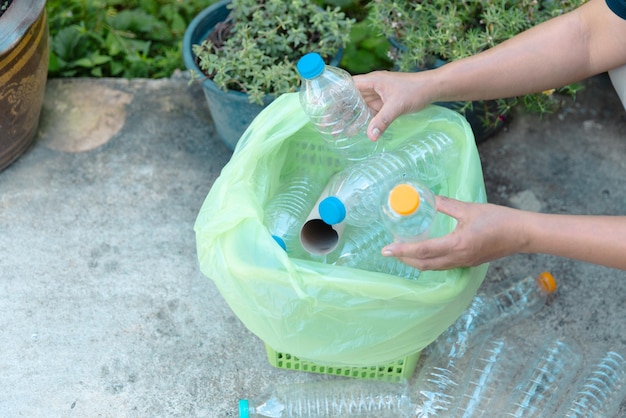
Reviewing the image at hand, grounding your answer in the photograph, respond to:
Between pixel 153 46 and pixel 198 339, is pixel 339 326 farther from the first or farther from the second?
pixel 153 46

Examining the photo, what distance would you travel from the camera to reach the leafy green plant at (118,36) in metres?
2.88

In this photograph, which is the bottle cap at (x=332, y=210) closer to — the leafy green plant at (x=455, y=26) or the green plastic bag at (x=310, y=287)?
the green plastic bag at (x=310, y=287)

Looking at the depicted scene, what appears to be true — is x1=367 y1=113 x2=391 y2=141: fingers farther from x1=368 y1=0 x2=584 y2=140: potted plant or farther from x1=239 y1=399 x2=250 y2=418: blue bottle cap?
x1=239 y1=399 x2=250 y2=418: blue bottle cap

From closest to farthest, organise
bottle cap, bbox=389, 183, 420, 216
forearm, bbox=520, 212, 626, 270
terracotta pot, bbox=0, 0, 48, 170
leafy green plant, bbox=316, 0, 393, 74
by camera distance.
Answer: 1. bottle cap, bbox=389, 183, 420, 216
2. forearm, bbox=520, 212, 626, 270
3. terracotta pot, bbox=0, 0, 48, 170
4. leafy green plant, bbox=316, 0, 393, 74

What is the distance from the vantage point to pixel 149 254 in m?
2.36

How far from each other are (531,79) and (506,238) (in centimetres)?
53

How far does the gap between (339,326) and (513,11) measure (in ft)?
4.14

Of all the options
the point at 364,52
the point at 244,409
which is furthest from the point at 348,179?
the point at 364,52

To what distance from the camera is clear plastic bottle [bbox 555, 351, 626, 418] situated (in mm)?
2025

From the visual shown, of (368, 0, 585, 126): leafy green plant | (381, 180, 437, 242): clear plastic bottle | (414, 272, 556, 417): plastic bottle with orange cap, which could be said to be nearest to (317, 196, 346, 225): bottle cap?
(381, 180, 437, 242): clear plastic bottle

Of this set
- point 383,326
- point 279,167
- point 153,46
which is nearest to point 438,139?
point 279,167

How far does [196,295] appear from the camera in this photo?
2268 millimetres

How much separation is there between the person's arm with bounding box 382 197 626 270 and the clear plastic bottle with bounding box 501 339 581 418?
62cm

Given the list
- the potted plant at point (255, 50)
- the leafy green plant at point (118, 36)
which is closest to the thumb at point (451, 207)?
the potted plant at point (255, 50)
